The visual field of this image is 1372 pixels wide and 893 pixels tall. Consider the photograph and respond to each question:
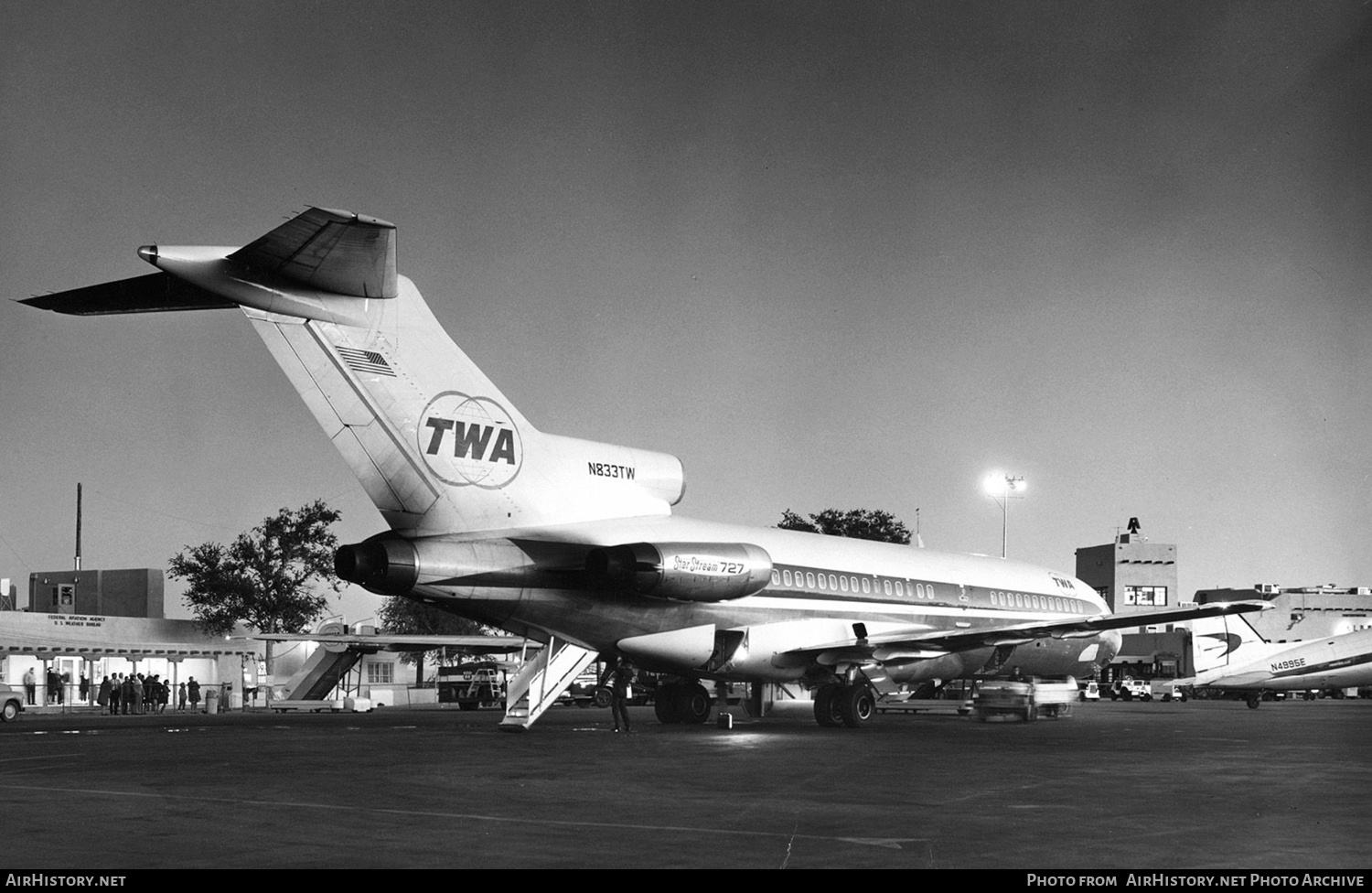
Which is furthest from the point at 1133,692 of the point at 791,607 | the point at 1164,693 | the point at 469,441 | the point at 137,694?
the point at 469,441

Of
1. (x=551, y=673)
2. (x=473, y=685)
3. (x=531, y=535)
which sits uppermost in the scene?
(x=531, y=535)

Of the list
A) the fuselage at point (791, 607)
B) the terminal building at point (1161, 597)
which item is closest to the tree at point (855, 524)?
the terminal building at point (1161, 597)

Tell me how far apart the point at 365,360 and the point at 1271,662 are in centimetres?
3393

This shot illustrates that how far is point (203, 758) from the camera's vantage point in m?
15.4

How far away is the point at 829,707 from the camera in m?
23.4

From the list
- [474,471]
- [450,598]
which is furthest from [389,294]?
[450,598]

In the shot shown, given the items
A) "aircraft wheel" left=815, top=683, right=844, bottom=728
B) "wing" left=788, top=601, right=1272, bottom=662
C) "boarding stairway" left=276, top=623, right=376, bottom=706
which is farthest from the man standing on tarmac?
"boarding stairway" left=276, top=623, right=376, bottom=706

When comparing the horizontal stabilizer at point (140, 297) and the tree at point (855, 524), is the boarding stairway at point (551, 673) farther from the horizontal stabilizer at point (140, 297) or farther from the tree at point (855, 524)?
the tree at point (855, 524)

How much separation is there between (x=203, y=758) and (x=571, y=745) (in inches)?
192

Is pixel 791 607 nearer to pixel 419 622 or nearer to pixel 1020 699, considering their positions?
pixel 1020 699

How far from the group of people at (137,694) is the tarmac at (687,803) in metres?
20.0

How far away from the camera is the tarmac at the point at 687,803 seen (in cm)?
752

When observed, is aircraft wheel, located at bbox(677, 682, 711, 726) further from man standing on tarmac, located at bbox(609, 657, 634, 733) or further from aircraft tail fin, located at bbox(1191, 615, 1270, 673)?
aircraft tail fin, located at bbox(1191, 615, 1270, 673)
